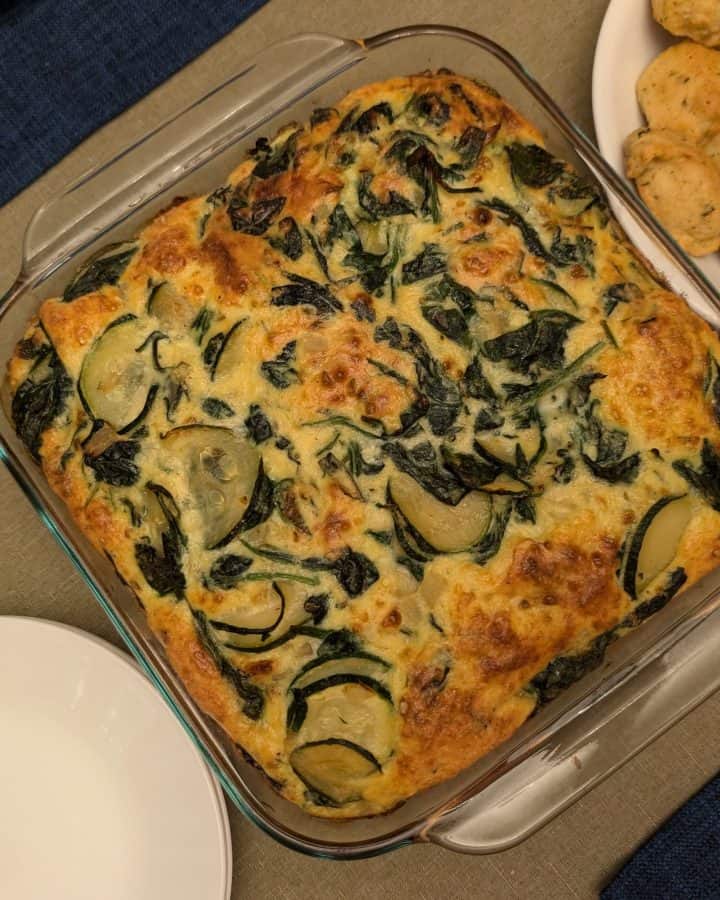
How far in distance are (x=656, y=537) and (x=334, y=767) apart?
2.95 ft

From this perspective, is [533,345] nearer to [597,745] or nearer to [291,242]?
[291,242]

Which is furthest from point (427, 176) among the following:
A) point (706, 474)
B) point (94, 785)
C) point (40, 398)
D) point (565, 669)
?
point (94, 785)

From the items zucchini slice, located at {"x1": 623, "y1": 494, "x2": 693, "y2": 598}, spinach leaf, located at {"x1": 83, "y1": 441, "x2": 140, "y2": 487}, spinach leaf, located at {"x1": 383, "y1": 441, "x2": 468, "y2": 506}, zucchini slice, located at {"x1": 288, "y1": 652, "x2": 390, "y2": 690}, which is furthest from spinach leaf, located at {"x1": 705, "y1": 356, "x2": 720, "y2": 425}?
spinach leaf, located at {"x1": 83, "y1": 441, "x2": 140, "y2": 487}

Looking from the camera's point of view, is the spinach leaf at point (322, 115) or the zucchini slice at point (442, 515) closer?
the zucchini slice at point (442, 515)

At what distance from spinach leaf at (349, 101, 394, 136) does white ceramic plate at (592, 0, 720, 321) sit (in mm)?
641

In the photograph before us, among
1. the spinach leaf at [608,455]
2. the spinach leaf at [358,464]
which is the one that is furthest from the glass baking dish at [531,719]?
the spinach leaf at [358,464]

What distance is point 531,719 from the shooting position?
2.41m

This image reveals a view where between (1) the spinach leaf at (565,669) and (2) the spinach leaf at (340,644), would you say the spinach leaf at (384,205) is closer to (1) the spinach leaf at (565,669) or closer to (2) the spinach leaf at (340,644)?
(2) the spinach leaf at (340,644)

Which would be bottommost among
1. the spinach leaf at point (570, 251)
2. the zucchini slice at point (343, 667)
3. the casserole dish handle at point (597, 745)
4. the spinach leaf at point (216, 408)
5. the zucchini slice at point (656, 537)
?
the casserole dish handle at point (597, 745)

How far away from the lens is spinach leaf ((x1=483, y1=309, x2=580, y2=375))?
2.21m

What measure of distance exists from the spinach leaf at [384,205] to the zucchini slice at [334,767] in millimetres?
1210

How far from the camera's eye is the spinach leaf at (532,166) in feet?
7.59

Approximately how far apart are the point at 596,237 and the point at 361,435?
2.45ft

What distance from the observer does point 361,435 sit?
2.21 m
